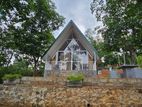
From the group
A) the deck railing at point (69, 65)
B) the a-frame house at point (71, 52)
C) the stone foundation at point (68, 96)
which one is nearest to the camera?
the stone foundation at point (68, 96)

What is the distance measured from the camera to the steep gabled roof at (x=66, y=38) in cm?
1822

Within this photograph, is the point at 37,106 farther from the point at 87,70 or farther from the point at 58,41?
the point at 58,41

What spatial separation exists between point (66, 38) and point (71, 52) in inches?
57.6

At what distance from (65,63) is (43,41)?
7075 mm

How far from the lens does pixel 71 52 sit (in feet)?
61.0

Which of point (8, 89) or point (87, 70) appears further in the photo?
point (87, 70)

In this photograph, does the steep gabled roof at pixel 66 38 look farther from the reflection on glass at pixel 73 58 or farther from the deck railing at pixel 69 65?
the deck railing at pixel 69 65

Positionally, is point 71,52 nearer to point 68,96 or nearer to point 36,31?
point 36,31

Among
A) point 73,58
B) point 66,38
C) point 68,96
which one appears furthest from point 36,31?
point 68,96

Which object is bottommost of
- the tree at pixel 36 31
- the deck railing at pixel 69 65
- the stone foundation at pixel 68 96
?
the stone foundation at pixel 68 96

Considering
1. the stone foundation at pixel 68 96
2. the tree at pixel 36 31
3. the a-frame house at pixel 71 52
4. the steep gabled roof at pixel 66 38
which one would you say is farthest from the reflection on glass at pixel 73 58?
the stone foundation at pixel 68 96

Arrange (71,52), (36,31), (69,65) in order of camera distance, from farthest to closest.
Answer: (36,31), (71,52), (69,65)

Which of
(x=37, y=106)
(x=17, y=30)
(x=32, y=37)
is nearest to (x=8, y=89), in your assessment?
(x=37, y=106)

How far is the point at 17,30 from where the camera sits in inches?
834
